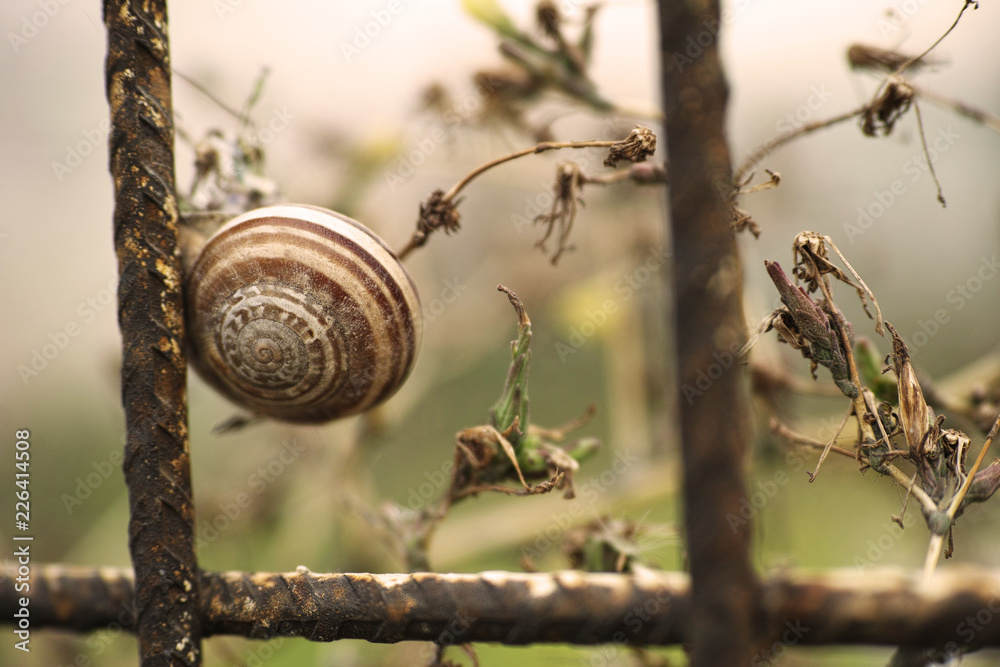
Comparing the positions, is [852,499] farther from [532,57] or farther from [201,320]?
[201,320]

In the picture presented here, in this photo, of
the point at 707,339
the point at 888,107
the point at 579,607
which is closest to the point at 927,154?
the point at 888,107

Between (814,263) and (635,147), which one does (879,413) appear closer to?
(814,263)

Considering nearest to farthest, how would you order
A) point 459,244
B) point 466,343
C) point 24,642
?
point 24,642 < point 466,343 < point 459,244

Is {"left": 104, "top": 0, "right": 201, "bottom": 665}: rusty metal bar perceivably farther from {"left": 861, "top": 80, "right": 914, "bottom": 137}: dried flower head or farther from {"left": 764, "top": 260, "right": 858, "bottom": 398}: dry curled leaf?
{"left": 861, "top": 80, "right": 914, "bottom": 137}: dried flower head

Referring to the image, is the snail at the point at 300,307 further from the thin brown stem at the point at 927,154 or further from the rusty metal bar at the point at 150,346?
the thin brown stem at the point at 927,154

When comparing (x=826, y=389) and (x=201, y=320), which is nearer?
(x=201, y=320)

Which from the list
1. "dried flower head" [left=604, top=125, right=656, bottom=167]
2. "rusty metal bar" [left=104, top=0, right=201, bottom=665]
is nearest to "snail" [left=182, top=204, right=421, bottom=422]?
"rusty metal bar" [left=104, top=0, right=201, bottom=665]

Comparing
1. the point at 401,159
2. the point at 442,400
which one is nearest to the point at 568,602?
the point at 401,159
